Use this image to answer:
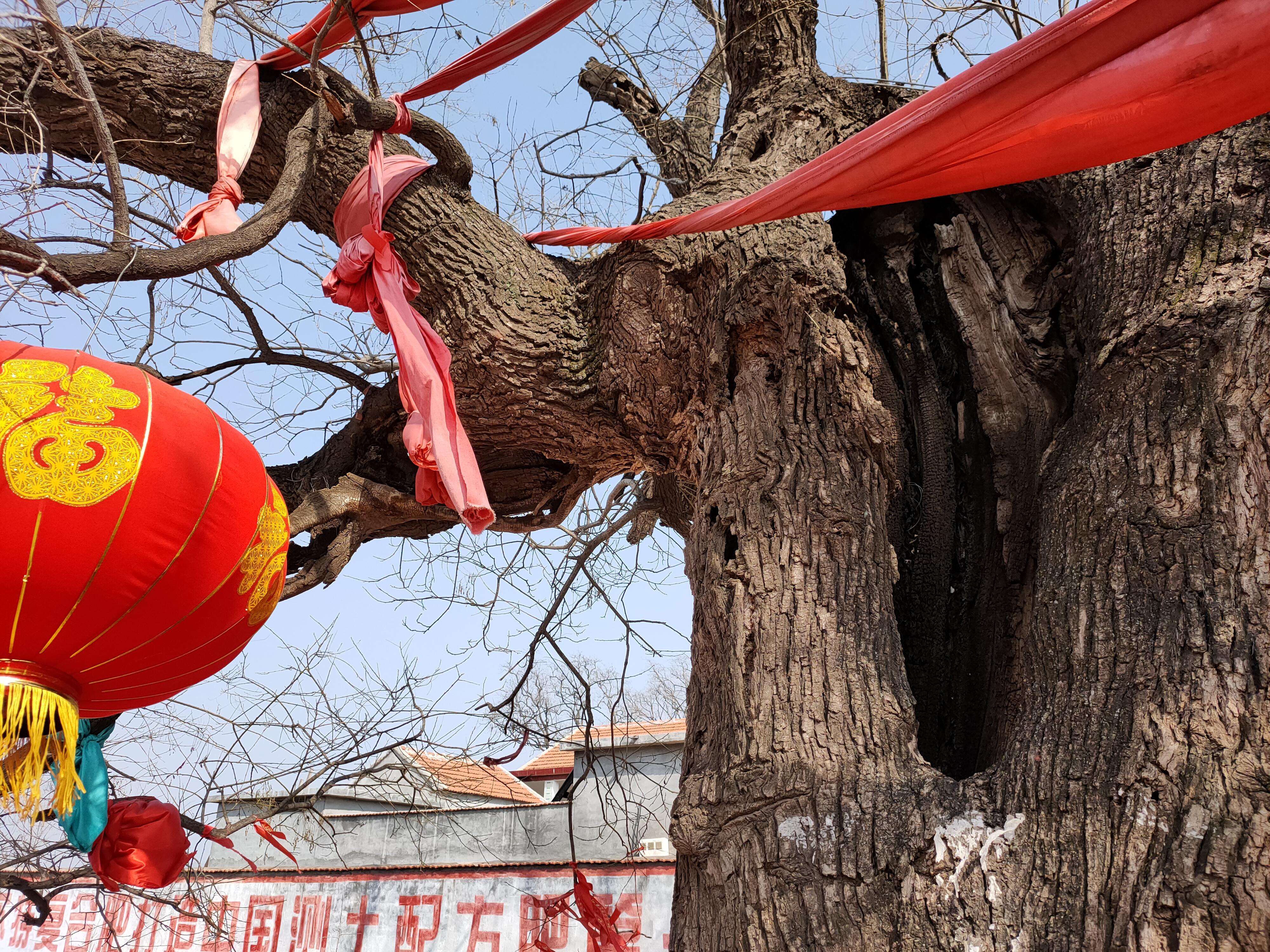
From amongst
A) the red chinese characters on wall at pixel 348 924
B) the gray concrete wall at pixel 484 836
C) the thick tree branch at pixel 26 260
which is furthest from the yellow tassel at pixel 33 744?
the gray concrete wall at pixel 484 836

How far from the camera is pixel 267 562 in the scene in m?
2.03

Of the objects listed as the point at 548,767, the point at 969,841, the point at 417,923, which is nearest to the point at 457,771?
the point at 417,923

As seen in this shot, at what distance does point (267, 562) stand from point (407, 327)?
29.5 inches

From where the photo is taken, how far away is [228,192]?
8.63ft

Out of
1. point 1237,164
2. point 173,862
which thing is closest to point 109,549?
point 173,862

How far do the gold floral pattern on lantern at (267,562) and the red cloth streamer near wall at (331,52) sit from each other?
103cm

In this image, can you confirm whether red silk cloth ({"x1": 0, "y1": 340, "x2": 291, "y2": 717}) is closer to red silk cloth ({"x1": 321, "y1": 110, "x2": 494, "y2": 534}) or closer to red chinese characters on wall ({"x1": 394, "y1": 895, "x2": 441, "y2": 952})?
red silk cloth ({"x1": 321, "y1": 110, "x2": 494, "y2": 534})

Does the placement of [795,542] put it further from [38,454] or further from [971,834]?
[38,454]

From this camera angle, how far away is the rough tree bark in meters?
1.58

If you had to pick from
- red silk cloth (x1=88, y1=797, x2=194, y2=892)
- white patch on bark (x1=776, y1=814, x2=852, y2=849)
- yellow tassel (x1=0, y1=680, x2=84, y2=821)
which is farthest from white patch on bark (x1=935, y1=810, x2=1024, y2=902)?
red silk cloth (x1=88, y1=797, x2=194, y2=892)

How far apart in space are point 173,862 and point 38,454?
5.25ft

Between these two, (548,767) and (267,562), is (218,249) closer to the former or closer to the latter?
(267,562)

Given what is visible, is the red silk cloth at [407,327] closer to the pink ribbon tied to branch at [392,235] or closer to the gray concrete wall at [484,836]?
the pink ribbon tied to branch at [392,235]

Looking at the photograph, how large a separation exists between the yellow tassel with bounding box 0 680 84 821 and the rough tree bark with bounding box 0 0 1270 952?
1.16 meters
